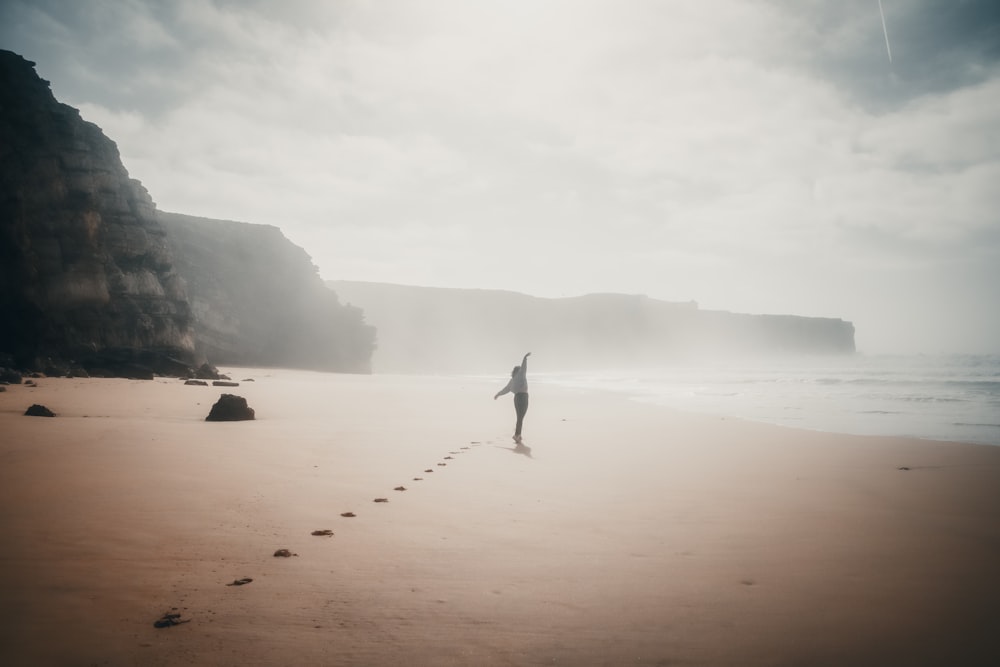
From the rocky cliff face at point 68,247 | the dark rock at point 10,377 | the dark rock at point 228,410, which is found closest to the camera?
the dark rock at point 228,410

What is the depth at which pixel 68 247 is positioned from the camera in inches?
1159

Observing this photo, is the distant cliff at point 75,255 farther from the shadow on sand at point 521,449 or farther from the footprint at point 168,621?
the footprint at point 168,621

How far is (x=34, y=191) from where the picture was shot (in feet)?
93.7

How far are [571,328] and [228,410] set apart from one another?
13896 cm

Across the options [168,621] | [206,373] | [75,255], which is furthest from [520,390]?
[75,255]

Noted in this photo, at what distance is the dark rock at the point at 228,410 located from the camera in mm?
11656

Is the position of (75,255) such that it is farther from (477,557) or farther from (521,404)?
(477,557)

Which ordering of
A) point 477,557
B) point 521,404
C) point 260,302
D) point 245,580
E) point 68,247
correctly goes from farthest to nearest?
point 260,302 < point 68,247 < point 521,404 < point 477,557 < point 245,580

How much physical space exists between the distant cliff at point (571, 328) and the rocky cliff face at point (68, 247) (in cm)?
8620

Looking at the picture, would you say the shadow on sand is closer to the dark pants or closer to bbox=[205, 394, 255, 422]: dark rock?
the dark pants

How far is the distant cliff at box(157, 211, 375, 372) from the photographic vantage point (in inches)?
2000

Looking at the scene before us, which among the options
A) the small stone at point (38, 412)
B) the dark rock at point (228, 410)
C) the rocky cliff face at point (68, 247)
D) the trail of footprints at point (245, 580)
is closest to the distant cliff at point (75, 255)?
the rocky cliff face at point (68, 247)

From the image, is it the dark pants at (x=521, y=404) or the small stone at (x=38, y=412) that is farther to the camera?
the dark pants at (x=521, y=404)

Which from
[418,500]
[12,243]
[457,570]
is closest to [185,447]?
[418,500]
